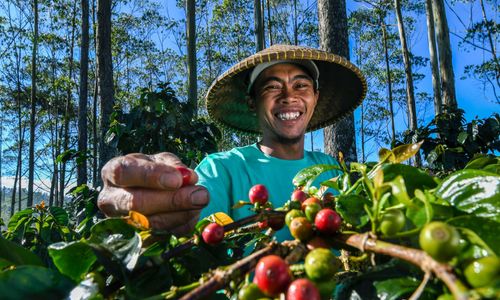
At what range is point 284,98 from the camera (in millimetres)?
1863

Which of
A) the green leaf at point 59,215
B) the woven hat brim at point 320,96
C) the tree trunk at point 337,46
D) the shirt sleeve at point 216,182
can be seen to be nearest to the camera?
the shirt sleeve at point 216,182

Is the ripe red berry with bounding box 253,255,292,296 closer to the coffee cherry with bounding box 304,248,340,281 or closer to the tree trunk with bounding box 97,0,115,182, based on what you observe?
the coffee cherry with bounding box 304,248,340,281

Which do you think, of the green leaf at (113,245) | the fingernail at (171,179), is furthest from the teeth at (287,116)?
the green leaf at (113,245)

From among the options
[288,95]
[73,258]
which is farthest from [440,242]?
[288,95]

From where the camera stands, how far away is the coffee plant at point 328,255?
1.01ft

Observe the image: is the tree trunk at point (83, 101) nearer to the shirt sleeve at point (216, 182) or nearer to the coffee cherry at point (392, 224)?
the shirt sleeve at point (216, 182)

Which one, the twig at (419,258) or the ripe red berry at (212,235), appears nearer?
the twig at (419,258)

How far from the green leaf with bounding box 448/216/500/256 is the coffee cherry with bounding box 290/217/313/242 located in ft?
0.41

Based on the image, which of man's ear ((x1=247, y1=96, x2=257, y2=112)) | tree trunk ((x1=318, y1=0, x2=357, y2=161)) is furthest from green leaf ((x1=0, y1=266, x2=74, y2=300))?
tree trunk ((x1=318, y1=0, x2=357, y2=161))

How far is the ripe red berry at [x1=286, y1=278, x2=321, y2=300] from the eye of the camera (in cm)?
31

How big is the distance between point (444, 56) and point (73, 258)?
10.2 m

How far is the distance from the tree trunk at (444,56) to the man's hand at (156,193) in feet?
29.0

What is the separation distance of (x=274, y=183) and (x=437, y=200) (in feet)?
4.38

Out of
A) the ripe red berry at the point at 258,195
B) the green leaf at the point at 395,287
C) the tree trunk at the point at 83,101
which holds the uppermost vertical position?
the tree trunk at the point at 83,101
